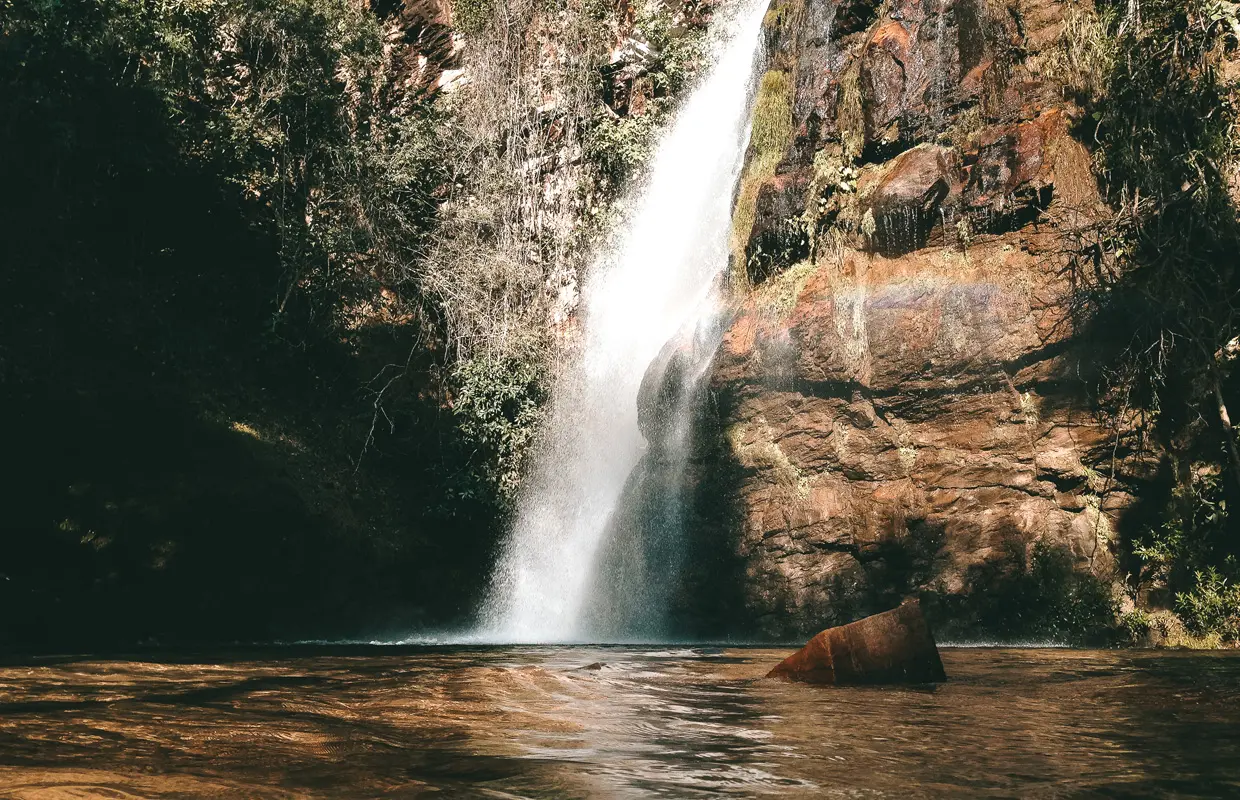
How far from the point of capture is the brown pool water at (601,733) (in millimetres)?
3408

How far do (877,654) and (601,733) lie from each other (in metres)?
2.79

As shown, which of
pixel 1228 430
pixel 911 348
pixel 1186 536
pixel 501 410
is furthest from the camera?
pixel 501 410

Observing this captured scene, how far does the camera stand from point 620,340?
16156 mm

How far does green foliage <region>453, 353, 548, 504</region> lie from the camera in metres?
16.1

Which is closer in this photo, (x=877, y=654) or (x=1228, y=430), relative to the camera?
(x=877, y=654)

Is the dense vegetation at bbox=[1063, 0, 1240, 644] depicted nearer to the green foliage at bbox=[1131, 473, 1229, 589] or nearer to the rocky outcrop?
the green foliage at bbox=[1131, 473, 1229, 589]

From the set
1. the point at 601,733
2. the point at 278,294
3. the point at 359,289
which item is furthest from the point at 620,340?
the point at 601,733

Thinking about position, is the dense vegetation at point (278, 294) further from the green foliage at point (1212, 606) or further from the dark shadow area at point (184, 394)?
the green foliage at point (1212, 606)

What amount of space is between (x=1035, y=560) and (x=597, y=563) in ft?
19.6

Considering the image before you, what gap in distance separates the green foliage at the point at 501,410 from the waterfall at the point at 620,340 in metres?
0.35

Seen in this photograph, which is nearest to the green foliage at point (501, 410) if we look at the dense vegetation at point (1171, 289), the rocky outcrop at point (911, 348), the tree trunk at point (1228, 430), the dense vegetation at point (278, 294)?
the dense vegetation at point (278, 294)

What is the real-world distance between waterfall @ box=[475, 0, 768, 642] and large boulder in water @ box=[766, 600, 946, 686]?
727 centimetres

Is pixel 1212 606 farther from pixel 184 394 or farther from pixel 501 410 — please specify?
pixel 184 394

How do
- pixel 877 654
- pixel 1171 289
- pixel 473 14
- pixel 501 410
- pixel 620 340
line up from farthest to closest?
pixel 473 14
pixel 501 410
pixel 620 340
pixel 1171 289
pixel 877 654
